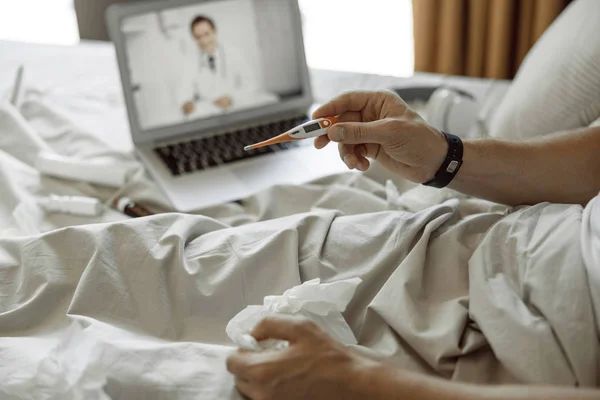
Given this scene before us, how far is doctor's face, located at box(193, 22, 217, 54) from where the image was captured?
1.45 m

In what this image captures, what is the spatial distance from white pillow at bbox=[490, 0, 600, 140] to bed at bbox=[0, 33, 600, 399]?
1.27ft

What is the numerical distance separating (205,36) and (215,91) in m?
0.11

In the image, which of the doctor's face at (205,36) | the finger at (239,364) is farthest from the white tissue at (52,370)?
the doctor's face at (205,36)

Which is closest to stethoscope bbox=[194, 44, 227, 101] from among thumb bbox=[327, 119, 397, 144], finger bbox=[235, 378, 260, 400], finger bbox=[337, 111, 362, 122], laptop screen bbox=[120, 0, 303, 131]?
laptop screen bbox=[120, 0, 303, 131]

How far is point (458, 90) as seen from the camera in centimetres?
156

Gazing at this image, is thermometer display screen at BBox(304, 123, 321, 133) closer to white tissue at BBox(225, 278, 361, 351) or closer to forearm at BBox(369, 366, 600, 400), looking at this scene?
white tissue at BBox(225, 278, 361, 351)

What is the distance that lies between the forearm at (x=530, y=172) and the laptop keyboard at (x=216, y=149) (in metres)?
0.48

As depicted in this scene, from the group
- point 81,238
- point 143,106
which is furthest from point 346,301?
point 143,106

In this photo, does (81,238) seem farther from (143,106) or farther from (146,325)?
(143,106)

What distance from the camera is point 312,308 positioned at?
2.72ft

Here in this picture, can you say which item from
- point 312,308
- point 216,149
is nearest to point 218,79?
point 216,149

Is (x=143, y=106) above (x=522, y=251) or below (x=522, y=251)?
above

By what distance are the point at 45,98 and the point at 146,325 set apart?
86cm

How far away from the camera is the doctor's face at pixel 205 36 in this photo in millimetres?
1450
